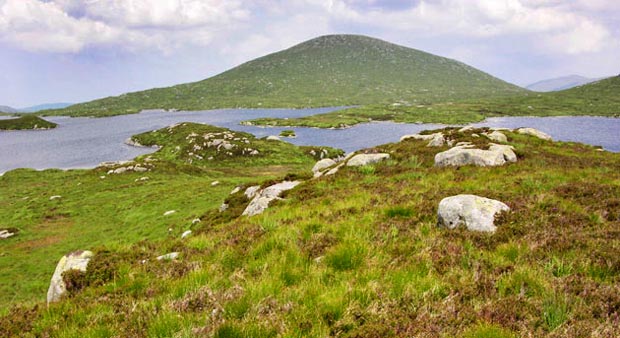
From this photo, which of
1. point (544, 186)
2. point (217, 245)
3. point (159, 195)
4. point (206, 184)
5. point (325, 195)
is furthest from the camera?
point (206, 184)

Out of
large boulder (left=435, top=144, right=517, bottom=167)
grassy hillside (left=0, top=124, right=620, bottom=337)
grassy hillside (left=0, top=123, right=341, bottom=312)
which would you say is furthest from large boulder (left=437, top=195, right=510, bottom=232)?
large boulder (left=435, top=144, right=517, bottom=167)

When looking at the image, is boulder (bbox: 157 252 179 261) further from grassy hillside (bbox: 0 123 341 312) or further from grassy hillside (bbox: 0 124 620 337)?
grassy hillside (bbox: 0 123 341 312)

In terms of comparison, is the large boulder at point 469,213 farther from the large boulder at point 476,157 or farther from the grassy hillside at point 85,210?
the large boulder at point 476,157

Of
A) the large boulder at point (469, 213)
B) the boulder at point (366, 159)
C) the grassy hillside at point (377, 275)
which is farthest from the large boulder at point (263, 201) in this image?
the large boulder at point (469, 213)

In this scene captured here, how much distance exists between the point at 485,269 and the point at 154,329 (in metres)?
6.02

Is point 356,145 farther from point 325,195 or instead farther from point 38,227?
point 325,195

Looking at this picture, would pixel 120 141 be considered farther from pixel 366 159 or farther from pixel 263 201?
pixel 263 201

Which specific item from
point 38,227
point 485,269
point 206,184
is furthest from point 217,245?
point 206,184

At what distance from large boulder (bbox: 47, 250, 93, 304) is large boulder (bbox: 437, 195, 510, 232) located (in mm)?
9731

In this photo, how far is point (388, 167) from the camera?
21484mm

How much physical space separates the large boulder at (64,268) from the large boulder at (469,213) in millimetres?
9731

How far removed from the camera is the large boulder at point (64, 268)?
8.24m

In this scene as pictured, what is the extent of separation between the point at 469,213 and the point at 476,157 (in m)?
12.2

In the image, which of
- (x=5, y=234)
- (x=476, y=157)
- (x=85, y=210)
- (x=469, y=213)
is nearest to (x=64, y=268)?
(x=469, y=213)
